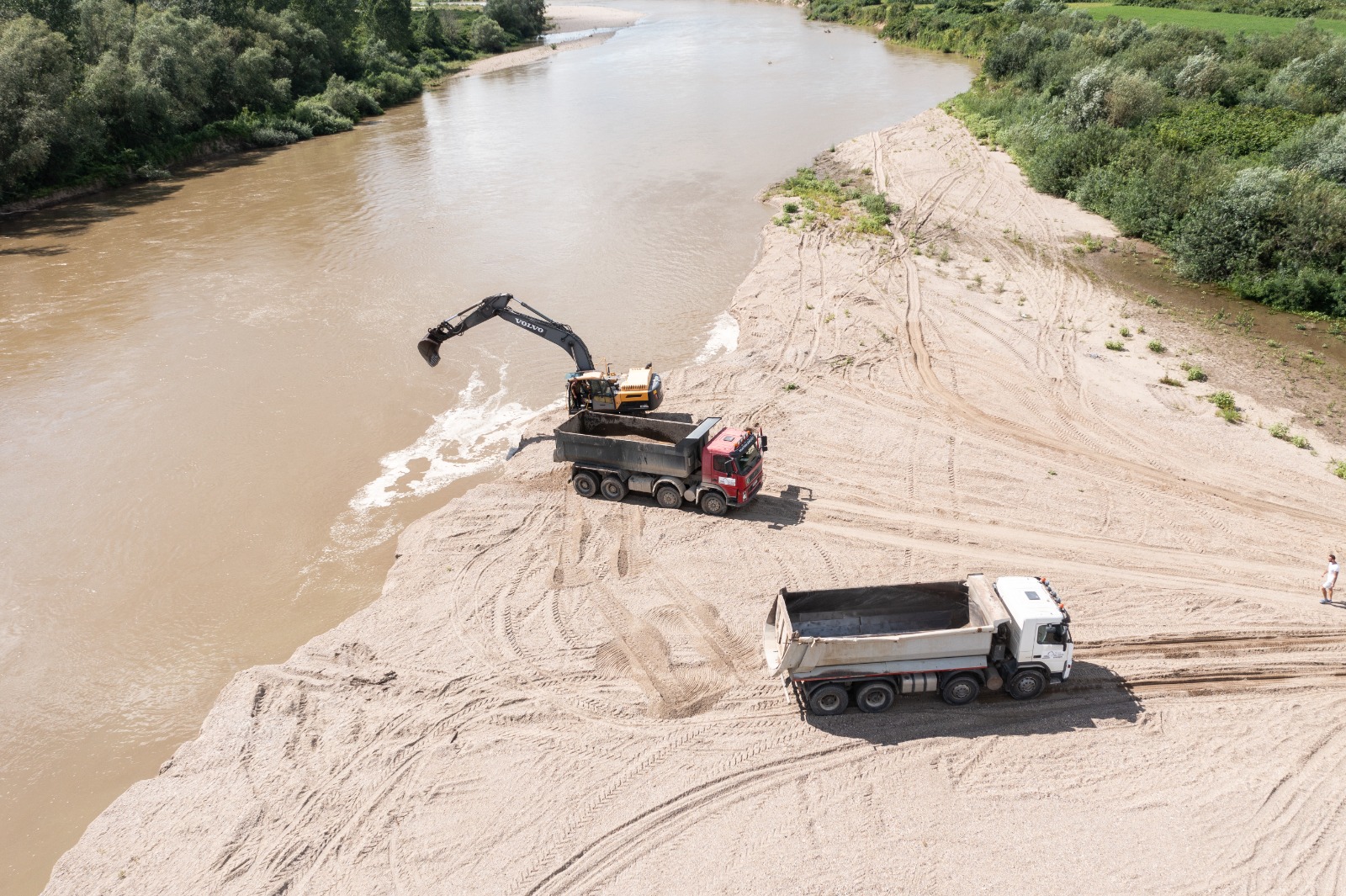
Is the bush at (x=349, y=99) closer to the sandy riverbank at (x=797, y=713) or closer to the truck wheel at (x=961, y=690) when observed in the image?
the sandy riverbank at (x=797, y=713)

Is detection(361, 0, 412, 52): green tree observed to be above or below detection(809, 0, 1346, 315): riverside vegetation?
above

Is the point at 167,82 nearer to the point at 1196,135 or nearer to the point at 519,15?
the point at 519,15

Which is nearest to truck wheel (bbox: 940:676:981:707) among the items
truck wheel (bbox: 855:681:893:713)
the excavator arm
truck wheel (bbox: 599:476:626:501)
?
truck wheel (bbox: 855:681:893:713)

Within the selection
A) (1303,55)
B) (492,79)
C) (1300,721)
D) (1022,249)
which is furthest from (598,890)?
(492,79)

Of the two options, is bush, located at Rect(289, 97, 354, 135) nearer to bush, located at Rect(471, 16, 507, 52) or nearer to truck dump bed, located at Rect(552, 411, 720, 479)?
bush, located at Rect(471, 16, 507, 52)

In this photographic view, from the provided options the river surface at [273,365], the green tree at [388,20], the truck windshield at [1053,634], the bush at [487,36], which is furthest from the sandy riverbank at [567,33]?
the truck windshield at [1053,634]

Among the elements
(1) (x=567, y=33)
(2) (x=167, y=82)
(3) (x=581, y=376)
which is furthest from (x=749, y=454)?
(1) (x=567, y=33)
